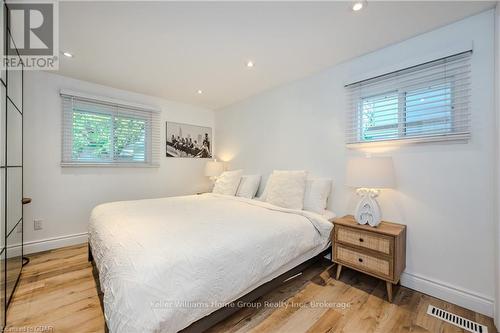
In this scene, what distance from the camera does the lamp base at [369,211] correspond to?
1944 mm

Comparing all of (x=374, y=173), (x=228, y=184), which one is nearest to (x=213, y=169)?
(x=228, y=184)

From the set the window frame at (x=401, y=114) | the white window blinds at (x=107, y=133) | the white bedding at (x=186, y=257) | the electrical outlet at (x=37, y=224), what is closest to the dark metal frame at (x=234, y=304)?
the white bedding at (x=186, y=257)

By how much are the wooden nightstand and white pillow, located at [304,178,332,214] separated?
0.29 meters

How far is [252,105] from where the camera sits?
3.69m

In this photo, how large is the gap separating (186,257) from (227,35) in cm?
191

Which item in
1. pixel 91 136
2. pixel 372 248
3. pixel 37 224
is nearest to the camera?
pixel 372 248

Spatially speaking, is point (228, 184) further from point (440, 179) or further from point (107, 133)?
point (440, 179)

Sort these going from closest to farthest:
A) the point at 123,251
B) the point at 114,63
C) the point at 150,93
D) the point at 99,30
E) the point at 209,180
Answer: the point at 123,251, the point at 99,30, the point at 114,63, the point at 150,93, the point at 209,180

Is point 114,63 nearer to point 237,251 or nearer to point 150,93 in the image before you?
point 150,93

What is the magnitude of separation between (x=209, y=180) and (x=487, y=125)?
13.0 feet

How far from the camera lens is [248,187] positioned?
3266 mm

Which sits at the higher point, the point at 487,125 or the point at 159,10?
the point at 159,10

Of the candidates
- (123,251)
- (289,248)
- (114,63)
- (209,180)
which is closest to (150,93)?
(114,63)

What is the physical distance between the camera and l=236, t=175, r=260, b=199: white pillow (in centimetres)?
323
